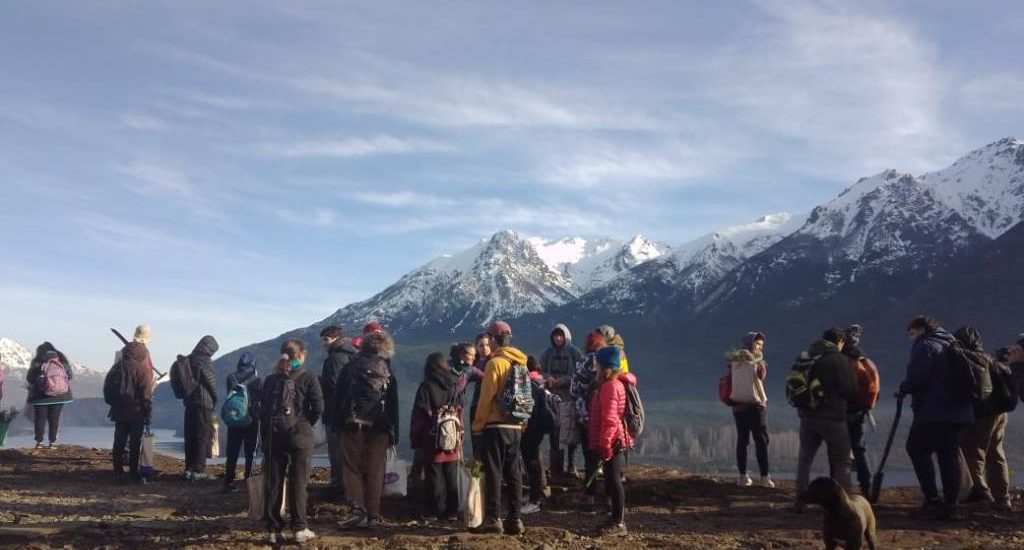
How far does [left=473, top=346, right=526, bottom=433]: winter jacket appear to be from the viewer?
9742 mm

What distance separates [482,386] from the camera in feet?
32.3

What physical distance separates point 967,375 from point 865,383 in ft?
4.63

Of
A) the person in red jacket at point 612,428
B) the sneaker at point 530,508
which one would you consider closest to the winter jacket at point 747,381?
the person in red jacket at point 612,428

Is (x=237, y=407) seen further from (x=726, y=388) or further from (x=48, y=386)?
(x=726, y=388)

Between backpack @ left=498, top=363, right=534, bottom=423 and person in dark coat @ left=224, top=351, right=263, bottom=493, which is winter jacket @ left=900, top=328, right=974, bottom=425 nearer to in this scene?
backpack @ left=498, top=363, right=534, bottom=423

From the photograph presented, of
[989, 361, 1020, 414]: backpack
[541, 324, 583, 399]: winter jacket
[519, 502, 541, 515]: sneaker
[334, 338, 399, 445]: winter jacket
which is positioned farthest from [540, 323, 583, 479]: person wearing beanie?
[989, 361, 1020, 414]: backpack

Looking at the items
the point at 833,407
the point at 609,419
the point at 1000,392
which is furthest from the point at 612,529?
the point at 1000,392

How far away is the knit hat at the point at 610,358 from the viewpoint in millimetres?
9969

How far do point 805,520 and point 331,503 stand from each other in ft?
19.9

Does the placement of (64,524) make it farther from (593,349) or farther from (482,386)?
(593,349)

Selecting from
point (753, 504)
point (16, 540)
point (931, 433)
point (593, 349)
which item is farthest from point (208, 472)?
point (931, 433)

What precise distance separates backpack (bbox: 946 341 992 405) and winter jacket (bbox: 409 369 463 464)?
605 cm

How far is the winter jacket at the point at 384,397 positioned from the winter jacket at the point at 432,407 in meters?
0.46

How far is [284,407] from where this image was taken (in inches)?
376
